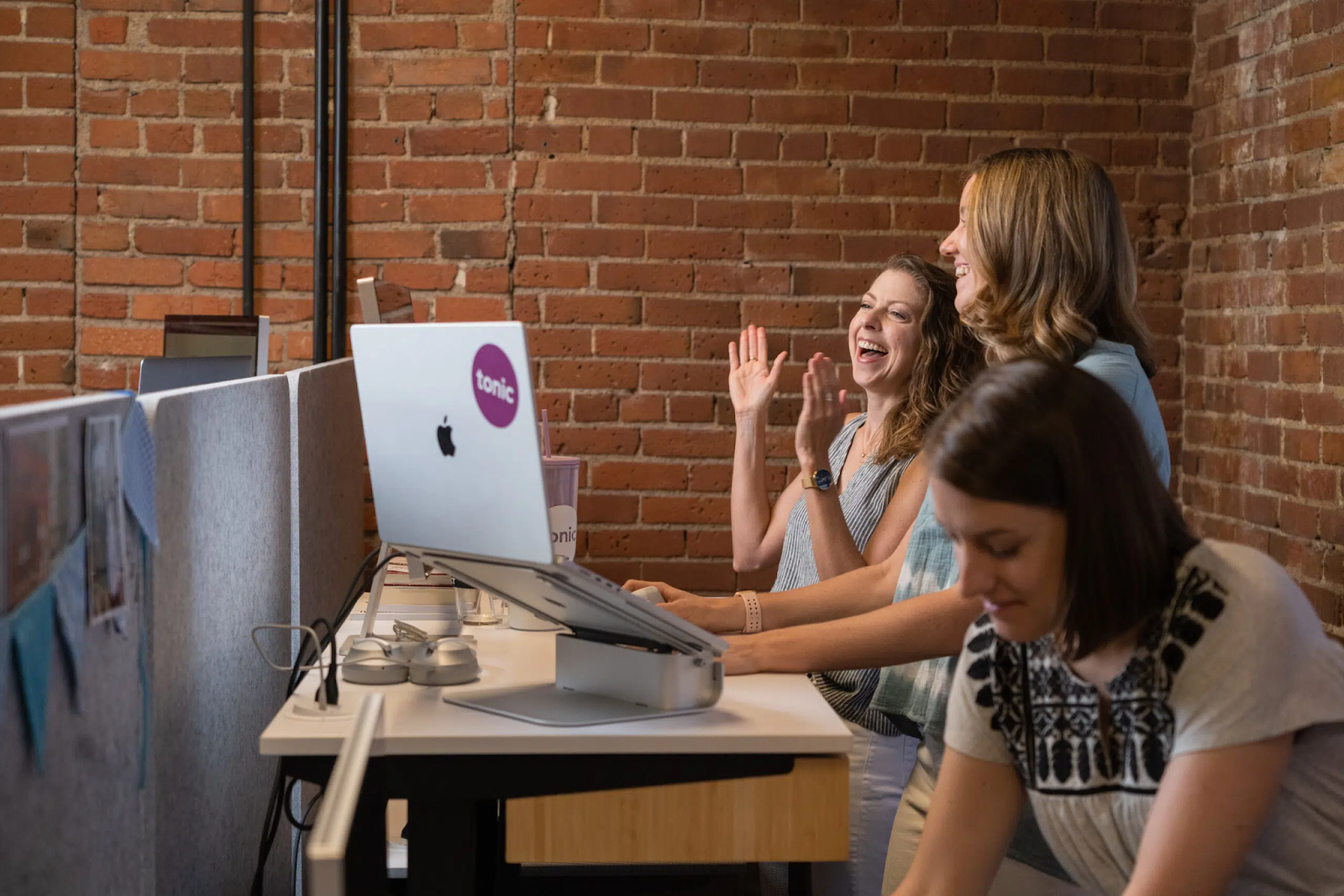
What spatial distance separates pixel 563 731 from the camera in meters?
1.40

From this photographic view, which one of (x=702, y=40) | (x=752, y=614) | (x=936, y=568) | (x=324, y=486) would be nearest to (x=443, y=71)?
(x=702, y=40)

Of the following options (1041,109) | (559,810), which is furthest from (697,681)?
(1041,109)

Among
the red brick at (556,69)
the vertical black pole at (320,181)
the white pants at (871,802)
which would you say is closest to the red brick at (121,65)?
the vertical black pole at (320,181)

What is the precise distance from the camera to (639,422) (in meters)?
3.01

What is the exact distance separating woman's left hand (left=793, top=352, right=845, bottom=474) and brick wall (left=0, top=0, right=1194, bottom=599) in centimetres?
89

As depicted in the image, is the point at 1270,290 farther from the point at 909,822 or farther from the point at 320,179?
the point at 320,179

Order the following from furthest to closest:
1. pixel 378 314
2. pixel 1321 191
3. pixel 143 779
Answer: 1. pixel 1321 191
2. pixel 378 314
3. pixel 143 779

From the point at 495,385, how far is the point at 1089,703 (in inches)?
26.6

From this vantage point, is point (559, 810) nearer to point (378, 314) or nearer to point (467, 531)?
point (467, 531)

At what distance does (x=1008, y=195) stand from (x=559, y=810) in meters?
1.01

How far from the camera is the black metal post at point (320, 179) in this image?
114 inches

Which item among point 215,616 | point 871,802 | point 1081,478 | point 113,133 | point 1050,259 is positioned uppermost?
point 113,133

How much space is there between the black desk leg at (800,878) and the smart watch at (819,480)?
2.38 feet

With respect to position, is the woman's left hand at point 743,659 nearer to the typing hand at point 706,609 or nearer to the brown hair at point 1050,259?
the typing hand at point 706,609
